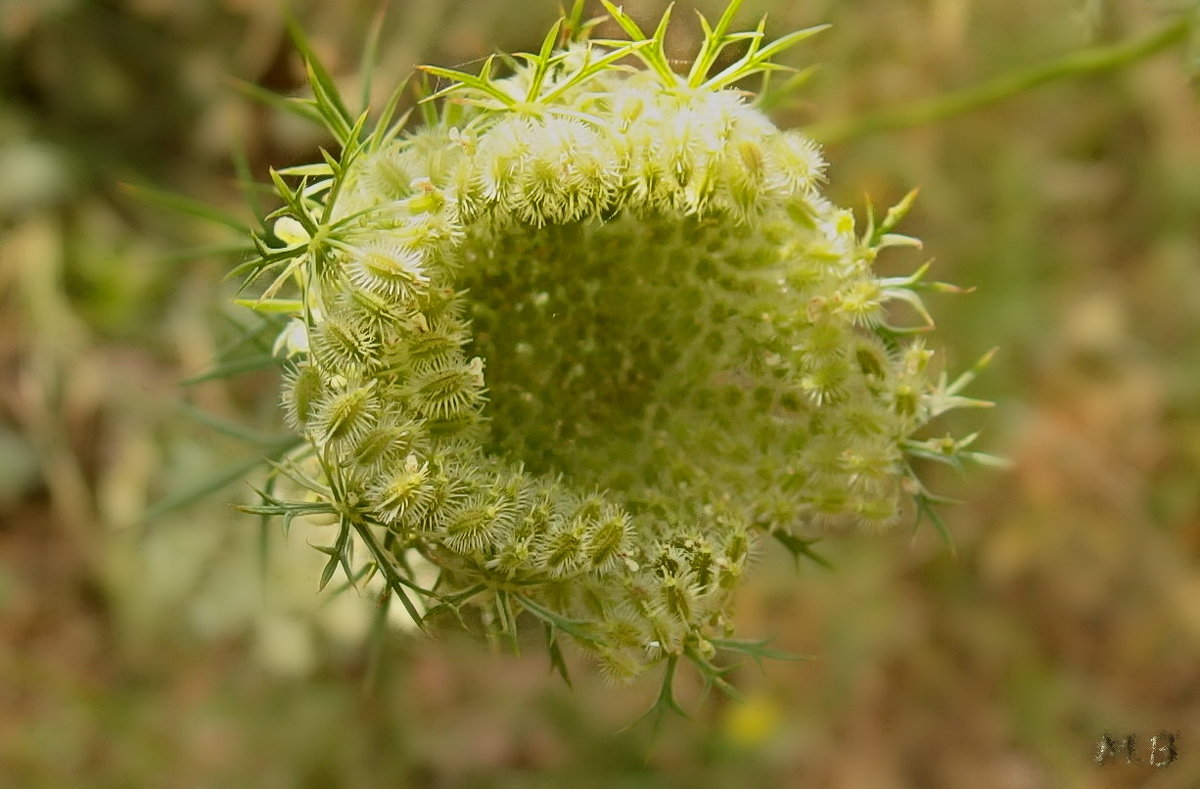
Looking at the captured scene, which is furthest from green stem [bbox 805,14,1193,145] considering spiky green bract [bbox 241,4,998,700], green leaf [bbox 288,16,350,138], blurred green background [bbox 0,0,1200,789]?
green leaf [bbox 288,16,350,138]

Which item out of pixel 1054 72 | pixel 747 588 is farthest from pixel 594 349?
pixel 747 588

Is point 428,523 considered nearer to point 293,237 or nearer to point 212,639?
point 293,237

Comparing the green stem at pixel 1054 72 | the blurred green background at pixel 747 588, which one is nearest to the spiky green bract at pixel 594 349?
the green stem at pixel 1054 72

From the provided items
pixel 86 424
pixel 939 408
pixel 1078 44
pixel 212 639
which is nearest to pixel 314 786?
pixel 212 639

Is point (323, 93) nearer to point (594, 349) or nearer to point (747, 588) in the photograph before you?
point (594, 349)

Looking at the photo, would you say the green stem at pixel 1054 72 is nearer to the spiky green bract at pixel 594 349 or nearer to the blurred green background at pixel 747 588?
the blurred green background at pixel 747 588

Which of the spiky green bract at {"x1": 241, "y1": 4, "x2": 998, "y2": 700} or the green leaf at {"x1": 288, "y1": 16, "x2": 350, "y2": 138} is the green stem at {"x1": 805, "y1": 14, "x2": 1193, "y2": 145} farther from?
the green leaf at {"x1": 288, "y1": 16, "x2": 350, "y2": 138}
